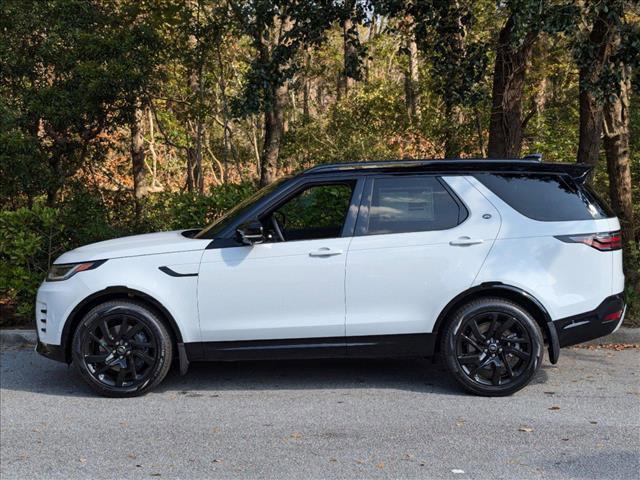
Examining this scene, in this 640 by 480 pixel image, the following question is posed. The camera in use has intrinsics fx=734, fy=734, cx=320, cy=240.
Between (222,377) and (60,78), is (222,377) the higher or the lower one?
the lower one

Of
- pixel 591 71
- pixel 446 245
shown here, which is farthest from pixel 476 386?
pixel 591 71

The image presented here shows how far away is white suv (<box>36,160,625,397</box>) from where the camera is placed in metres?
5.73

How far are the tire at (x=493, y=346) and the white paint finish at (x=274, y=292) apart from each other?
91cm

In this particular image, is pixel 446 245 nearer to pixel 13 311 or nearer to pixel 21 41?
pixel 13 311

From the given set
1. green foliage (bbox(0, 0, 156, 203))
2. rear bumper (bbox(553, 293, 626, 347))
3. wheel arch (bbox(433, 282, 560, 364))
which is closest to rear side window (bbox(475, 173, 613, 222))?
wheel arch (bbox(433, 282, 560, 364))

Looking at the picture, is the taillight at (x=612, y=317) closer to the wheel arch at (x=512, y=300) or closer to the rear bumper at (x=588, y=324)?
the rear bumper at (x=588, y=324)

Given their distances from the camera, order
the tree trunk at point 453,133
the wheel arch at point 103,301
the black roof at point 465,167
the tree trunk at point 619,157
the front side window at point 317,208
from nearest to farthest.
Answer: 1. the wheel arch at point 103,301
2. the black roof at point 465,167
3. the front side window at point 317,208
4. the tree trunk at point 619,157
5. the tree trunk at point 453,133

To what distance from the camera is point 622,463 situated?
4.46 metres

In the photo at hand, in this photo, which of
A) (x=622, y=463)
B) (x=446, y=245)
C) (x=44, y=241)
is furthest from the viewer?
(x=44, y=241)

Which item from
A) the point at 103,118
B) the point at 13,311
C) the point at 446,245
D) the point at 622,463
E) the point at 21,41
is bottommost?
the point at 622,463

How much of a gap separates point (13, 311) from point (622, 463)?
685 cm

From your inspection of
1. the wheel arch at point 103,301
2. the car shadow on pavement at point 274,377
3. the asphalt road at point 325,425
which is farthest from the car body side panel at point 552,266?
the wheel arch at point 103,301

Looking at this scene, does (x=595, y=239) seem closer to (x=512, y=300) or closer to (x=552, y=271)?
(x=552, y=271)

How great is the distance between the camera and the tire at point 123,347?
5832 millimetres
